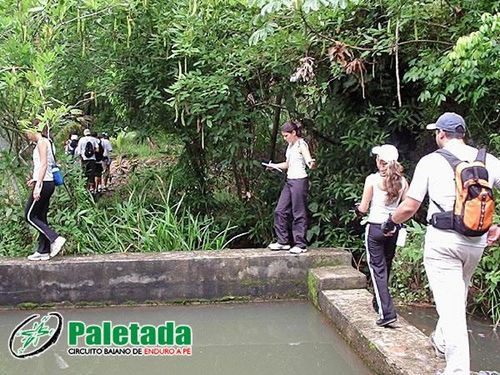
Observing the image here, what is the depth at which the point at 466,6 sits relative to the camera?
17.9 feet

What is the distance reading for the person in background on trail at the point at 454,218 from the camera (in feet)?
10.4

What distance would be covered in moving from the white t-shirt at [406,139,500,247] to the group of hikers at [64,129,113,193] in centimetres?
777

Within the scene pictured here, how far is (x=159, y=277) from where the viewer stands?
19.7 feet

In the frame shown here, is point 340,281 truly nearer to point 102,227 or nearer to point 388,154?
point 388,154

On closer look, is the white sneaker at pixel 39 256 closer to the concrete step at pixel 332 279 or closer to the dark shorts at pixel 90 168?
the concrete step at pixel 332 279

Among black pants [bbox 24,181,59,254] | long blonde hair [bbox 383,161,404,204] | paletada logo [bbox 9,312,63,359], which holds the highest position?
long blonde hair [bbox 383,161,404,204]

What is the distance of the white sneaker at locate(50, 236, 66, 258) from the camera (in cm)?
609

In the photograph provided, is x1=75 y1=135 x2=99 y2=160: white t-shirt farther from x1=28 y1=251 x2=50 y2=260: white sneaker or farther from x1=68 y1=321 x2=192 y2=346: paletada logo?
x1=68 y1=321 x2=192 y2=346: paletada logo

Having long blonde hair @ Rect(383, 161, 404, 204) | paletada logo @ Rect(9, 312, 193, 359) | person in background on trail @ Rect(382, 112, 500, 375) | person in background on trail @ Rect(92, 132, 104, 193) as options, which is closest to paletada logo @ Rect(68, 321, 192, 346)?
paletada logo @ Rect(9, 312, 193, 359)

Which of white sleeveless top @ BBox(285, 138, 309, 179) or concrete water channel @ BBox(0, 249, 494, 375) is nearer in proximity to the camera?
concrete water channel @ BBox(0, 249, 494, 375)

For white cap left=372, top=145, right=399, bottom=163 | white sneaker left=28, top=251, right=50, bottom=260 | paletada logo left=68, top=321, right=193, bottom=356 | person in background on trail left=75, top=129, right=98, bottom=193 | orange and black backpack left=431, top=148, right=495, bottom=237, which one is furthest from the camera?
person in background on trail left=75, top=129, right=98, bottom=193

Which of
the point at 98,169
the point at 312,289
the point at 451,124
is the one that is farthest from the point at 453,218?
the point at 98,169

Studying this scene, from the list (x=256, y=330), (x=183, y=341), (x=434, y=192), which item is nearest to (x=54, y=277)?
(x=183, y=341)

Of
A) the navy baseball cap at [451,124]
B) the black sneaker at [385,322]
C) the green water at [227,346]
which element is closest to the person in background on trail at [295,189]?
the green water at [227,346]
